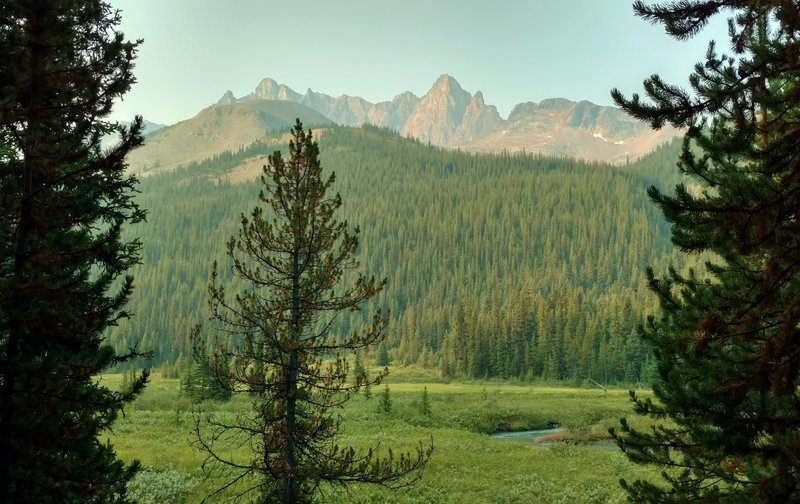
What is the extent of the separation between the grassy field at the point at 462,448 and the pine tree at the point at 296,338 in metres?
2.85

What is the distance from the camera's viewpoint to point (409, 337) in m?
162

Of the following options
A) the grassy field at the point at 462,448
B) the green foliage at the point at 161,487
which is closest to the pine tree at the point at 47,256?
the grassy field at the point at 462,448

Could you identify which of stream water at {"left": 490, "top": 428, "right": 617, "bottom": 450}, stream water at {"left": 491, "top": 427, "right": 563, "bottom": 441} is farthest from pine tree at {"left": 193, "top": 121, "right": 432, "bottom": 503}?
stream water at {"left": 491, "top": 427, "right": 563, "bottom": 441}

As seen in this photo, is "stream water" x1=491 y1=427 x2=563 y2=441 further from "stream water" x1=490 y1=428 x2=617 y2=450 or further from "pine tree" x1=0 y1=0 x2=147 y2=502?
"pine tree" x1=0 y1=0 x2=147 y2=502

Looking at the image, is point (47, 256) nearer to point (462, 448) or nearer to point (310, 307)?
point (310, 307)

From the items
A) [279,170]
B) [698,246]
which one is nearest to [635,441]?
[698,246]

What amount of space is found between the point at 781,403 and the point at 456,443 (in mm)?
38133

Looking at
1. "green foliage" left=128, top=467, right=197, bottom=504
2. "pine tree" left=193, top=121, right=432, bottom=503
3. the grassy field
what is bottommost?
the grassy field

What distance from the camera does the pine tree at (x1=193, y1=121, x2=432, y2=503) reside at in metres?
13.5

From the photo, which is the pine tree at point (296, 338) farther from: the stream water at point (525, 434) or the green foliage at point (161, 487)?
the stream water at point (525, 434)

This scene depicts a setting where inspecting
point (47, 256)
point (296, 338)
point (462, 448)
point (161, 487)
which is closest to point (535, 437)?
point (462, 448)

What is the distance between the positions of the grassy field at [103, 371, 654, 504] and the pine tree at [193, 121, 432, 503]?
285 centimetres

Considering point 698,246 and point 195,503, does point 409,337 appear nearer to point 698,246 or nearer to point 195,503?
point 195,503

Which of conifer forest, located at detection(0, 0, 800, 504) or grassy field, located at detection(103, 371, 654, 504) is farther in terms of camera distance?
grassy field, located at detection(103, 371, 654, 504)
